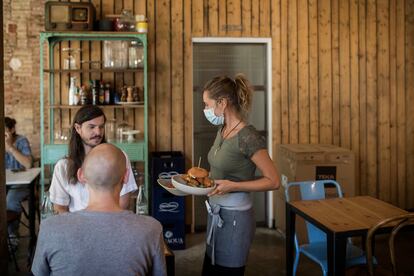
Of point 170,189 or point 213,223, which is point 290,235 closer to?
point 213,223

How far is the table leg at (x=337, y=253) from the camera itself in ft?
8.63

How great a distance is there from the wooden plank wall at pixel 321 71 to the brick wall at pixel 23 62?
9.05 ft

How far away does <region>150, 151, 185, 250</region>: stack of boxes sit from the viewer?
479 cm

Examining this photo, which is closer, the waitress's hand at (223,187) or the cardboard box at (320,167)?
the waitress's hand at (223,187)

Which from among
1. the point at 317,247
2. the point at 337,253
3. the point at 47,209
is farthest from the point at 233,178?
the point at 317,247

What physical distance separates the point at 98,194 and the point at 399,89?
16.9 ft

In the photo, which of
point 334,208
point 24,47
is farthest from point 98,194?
point 24,47

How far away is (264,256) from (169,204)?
3.64 ft

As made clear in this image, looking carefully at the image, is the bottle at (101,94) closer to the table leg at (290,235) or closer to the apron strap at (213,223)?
the table leg at (290,235)

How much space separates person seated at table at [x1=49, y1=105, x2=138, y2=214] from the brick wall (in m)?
5.32

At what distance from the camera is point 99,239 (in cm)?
152

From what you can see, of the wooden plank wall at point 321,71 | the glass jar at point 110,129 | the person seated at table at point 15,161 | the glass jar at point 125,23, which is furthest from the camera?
the wooden plank wall at point 321,71

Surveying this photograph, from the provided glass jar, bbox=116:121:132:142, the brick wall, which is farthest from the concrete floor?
the brick wall

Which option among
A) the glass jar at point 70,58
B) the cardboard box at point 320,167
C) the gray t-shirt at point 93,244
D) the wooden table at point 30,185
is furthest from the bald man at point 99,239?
the glass jar at point 70,58
